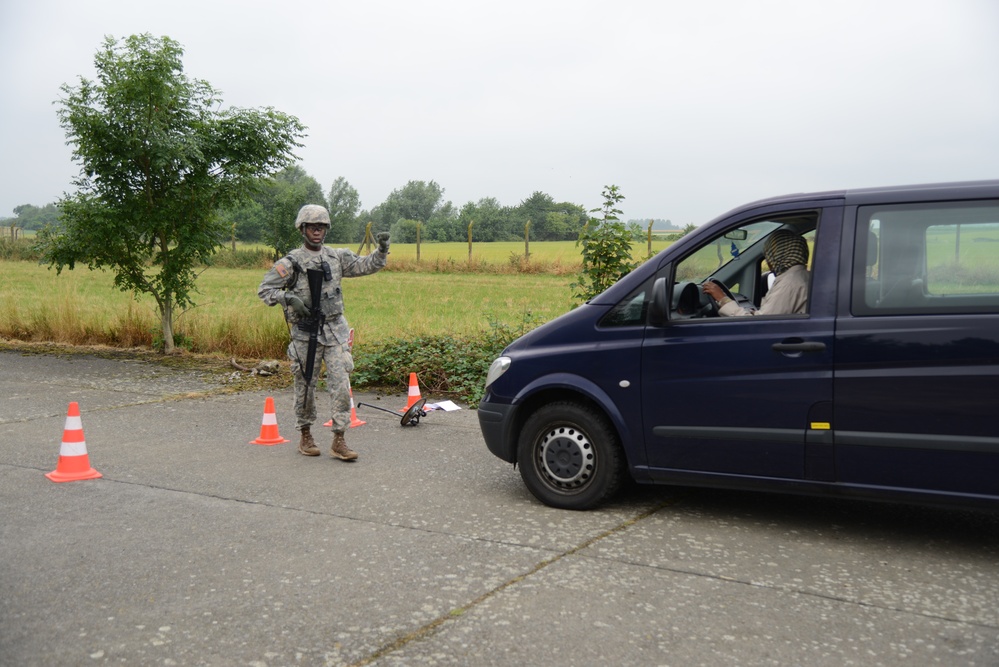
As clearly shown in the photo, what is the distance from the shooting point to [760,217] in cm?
534

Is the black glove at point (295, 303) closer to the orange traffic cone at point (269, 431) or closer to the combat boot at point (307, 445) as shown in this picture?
the combat boot at point (307, 445)

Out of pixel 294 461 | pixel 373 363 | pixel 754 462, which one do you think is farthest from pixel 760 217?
pixel 373 363

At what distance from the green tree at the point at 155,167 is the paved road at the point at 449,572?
5.91 m

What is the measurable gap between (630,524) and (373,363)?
5.83 metres

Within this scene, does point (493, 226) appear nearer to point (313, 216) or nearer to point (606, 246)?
point (606, 246)

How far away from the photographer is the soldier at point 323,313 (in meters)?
7.12

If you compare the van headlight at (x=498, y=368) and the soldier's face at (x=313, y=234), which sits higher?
the soldier's face at (x=313, y=234)

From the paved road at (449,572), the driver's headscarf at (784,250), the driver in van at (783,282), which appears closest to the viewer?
the paved road at (449,572)

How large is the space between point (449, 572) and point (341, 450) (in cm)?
280

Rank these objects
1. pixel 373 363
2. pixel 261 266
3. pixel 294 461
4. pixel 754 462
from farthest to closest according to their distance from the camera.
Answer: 1. pixel 261 266
2. pixel 373 363
3. pixel 294 461
4. pixel 754 462

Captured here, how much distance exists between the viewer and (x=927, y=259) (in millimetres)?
4816

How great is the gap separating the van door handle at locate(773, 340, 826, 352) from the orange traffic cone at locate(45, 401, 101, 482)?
4689 mm

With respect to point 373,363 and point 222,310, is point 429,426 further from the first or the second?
point 222,310

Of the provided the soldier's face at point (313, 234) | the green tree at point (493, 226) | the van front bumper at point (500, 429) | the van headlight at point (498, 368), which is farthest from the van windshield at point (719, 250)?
the green tree at point (493, 226)
